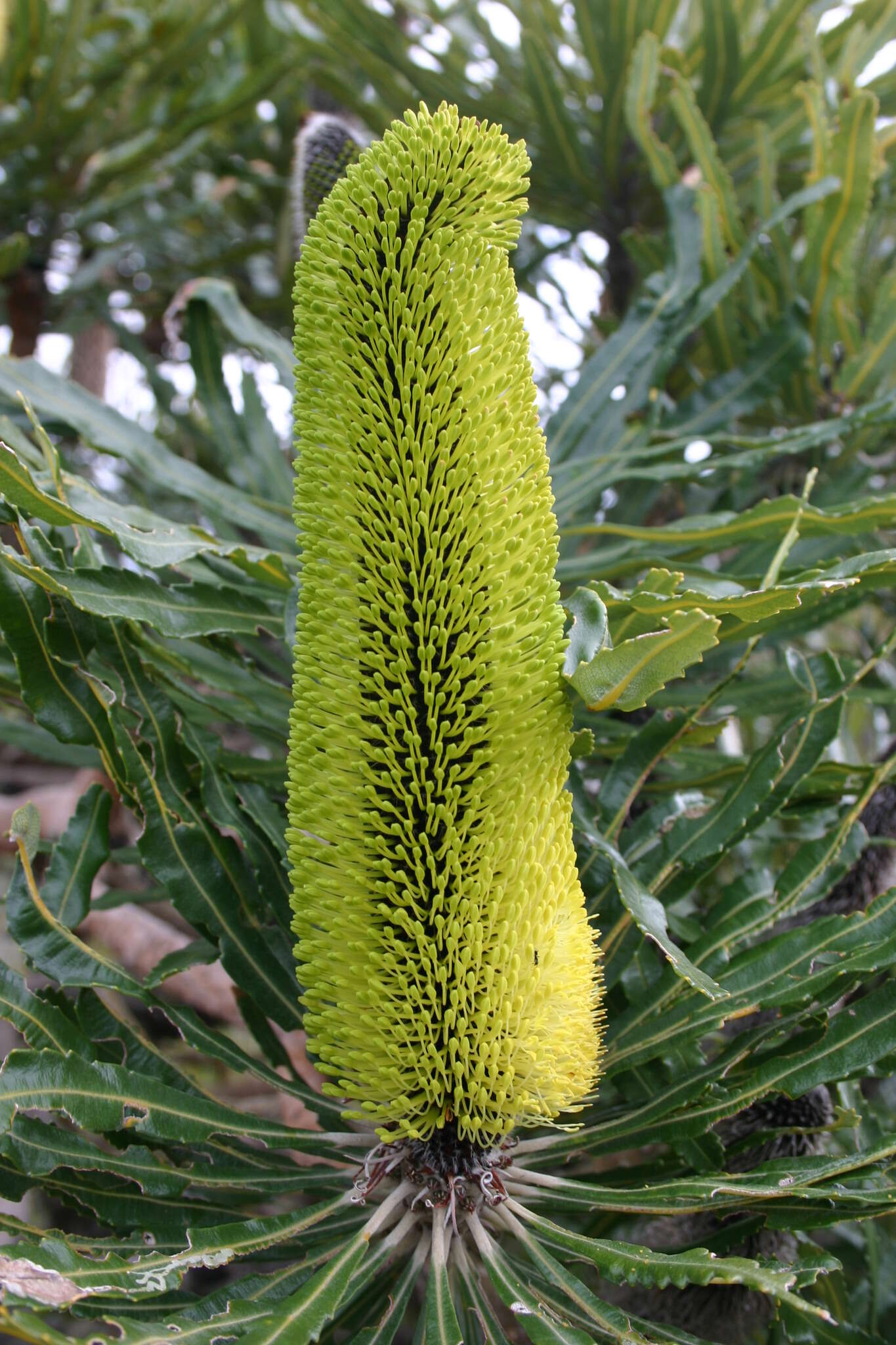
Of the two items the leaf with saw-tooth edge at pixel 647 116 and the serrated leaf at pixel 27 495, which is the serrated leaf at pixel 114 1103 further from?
the leaf with saw-tooth edge at pixel 647 116

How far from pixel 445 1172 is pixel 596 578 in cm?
81

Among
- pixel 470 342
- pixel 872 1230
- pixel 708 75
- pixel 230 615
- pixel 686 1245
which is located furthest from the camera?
pixel 708 75

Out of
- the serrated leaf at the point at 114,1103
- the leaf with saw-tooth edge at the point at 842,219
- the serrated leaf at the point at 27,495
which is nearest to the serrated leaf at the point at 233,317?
the serrated leaf at the point at 27,495

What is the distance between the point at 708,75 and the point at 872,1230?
2068 mm

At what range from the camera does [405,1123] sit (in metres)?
0.99

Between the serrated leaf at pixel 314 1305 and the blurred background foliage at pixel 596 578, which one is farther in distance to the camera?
the blurred background foliage at pixel 596 578

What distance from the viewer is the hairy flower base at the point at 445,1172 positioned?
3.51 ft

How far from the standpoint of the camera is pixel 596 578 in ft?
5.10

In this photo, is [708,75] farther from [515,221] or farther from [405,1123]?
[405,1123]

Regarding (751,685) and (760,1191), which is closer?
(760,1191)

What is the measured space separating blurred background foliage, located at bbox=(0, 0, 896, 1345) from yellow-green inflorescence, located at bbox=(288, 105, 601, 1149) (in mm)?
98

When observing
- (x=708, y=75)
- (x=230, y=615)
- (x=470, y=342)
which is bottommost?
(x=230, y=615)

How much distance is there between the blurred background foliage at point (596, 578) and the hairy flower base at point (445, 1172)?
0.26ft

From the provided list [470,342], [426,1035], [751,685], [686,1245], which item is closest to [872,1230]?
[686,1245]
